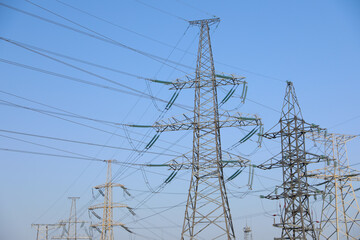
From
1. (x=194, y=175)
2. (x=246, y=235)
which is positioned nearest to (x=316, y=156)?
(x=194, y=175)

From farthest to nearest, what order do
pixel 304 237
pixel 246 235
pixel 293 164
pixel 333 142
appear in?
1. pixel 246 235
2. pixel 333 142
3. pixel 293 164
4. pixel 304 237

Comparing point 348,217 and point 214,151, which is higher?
point 214,151

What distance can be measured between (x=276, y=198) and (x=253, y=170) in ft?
8.29

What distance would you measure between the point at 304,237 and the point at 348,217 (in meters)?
7.28

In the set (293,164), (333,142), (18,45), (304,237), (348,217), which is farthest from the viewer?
(333,142)

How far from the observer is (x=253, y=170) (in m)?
30.0

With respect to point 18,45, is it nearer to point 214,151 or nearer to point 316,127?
point 214,151

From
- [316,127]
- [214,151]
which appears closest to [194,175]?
[214,151]

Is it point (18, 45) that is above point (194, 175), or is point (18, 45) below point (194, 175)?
above

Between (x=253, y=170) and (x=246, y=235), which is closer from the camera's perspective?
(x=253, y=170)

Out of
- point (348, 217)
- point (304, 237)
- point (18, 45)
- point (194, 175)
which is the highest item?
point (18, 45)

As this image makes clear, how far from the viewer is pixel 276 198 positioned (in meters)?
29.6

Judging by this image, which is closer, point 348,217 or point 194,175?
point 194,175

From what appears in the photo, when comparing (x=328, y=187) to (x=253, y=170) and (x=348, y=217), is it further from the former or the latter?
(x=253, y=170)
